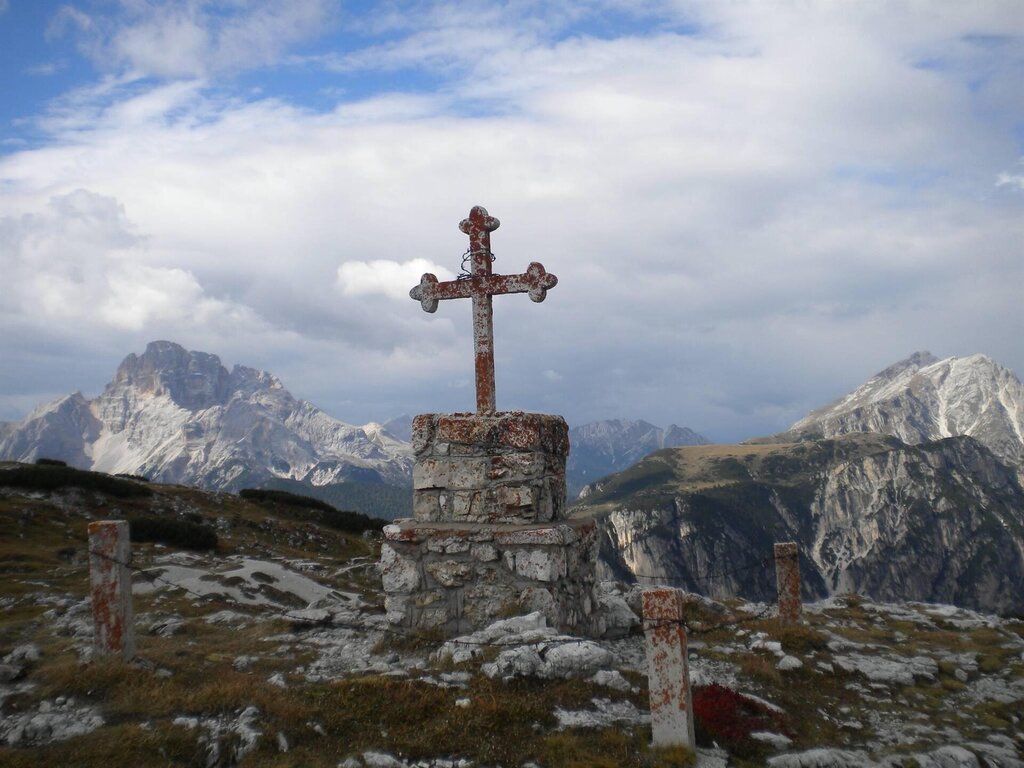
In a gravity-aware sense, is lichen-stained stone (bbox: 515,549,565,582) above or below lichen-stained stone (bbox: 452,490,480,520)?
below

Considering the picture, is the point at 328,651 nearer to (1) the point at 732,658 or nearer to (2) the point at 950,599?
(1) the point at 732,658

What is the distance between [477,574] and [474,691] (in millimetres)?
2765

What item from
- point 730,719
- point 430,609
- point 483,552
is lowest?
point 730,719

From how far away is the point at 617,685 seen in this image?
8.70 m

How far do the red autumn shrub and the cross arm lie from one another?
7.12 meters

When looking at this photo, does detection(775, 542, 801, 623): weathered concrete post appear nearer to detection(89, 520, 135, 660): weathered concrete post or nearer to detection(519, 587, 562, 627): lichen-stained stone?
detection(519, 587, 562, 627): lichen-stained stone

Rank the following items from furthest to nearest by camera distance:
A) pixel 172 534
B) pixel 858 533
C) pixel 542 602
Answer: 1. pixel 858 533
2. pixel 172 534
3. pixel 542 602

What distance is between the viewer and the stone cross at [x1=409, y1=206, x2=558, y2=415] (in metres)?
12.6

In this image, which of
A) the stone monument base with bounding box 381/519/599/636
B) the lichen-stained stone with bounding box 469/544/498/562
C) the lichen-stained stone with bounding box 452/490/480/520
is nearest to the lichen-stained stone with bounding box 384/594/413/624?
the stone monument base with bounding box 381/519/599/636

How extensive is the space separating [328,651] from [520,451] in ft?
14.1

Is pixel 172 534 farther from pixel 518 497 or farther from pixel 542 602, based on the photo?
pixel 542 602

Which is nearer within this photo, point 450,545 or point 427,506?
point 450,545

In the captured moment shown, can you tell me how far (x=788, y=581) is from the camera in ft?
45.2

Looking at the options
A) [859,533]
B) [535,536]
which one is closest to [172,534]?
[535,536]
